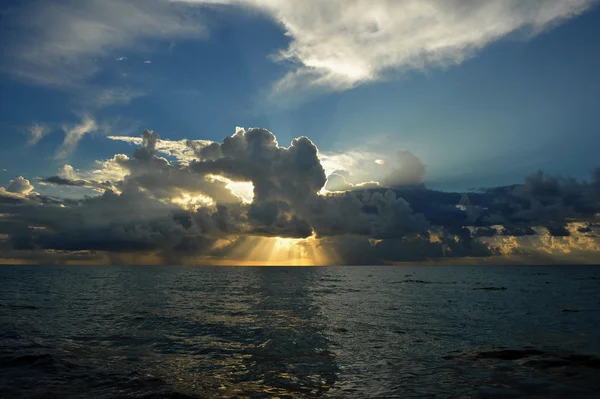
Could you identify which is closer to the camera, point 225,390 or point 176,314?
point 225,390

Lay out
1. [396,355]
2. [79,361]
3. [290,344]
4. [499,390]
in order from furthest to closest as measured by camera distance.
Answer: [290,344], [396,355], [79,361], [499,390]

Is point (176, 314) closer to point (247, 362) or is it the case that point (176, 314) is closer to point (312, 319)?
point (312, 319)

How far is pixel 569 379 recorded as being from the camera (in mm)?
19344

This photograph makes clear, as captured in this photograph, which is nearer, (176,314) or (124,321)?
(124,321)

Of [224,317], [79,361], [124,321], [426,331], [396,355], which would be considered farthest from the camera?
[224,317]

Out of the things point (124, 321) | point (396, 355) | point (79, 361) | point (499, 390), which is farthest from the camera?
point (124, 321)

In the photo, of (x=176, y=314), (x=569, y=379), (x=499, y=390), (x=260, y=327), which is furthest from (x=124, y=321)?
(x=569, y=379)

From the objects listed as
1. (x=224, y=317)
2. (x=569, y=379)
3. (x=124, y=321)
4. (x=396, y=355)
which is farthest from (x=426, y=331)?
(x=124, y=321)

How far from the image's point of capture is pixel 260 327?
36344 millimetres

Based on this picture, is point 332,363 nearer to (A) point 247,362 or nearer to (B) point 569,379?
(A) point 247,362

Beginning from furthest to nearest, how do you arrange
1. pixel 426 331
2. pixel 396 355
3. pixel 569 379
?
pixel 426 331 < pixel 396 355 < pixel 569 379

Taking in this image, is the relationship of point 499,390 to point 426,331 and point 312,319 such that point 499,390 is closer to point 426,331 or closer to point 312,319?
point 426,331

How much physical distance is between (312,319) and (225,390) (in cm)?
2471

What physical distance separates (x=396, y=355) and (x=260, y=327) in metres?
15.2
